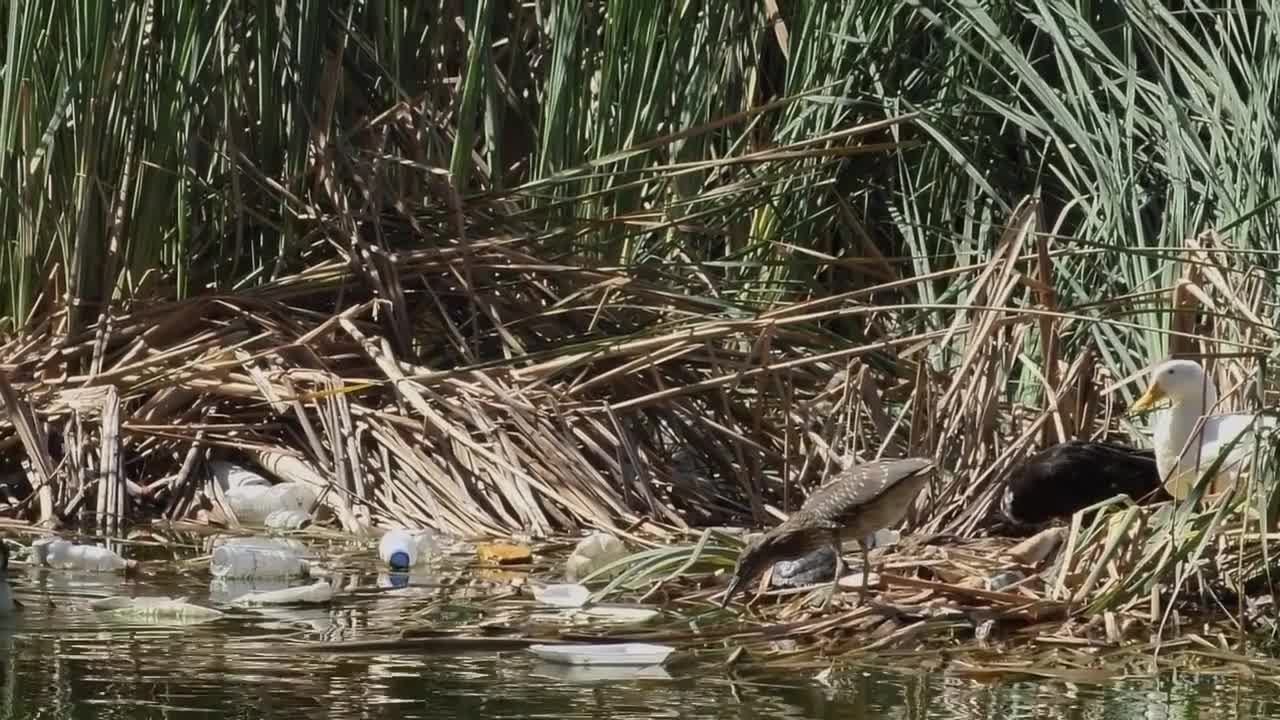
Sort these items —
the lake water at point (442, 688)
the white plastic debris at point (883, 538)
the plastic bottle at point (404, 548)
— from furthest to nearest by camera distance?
the white plastic debris at point (883, 538), the plastic bottle at point (404, 548), the lake water at point (442, 688)

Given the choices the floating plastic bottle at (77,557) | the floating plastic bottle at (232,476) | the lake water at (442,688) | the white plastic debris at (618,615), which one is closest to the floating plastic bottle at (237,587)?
the floating plastic bottle at (77,557)

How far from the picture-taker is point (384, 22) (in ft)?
25.2

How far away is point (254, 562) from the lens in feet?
17.4

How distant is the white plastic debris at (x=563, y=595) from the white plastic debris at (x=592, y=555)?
0.26 m

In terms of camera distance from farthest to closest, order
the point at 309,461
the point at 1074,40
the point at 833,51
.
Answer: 1. the point at 833,51
2. the point at 1074,40
3. the point at 309,461

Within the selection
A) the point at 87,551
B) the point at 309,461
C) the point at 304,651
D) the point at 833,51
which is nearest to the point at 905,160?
the point at 833,51

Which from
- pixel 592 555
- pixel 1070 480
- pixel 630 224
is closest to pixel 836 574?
pixel 592 555

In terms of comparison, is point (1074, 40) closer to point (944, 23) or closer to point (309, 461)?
point (944, 23)

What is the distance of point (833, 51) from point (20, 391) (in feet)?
10.6

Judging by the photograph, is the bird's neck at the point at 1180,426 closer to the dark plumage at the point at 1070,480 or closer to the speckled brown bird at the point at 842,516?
the dark plumage at the point at 1070,480

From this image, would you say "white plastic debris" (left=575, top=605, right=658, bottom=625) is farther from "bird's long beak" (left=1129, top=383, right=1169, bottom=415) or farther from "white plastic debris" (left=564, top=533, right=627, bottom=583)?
"bird's long beak" (left=1129, top=383, right=1169, bottom=415)

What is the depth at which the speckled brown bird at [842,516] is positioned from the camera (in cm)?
480

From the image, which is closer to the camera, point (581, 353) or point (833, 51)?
point (581, 353)

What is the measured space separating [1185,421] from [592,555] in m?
1.73
